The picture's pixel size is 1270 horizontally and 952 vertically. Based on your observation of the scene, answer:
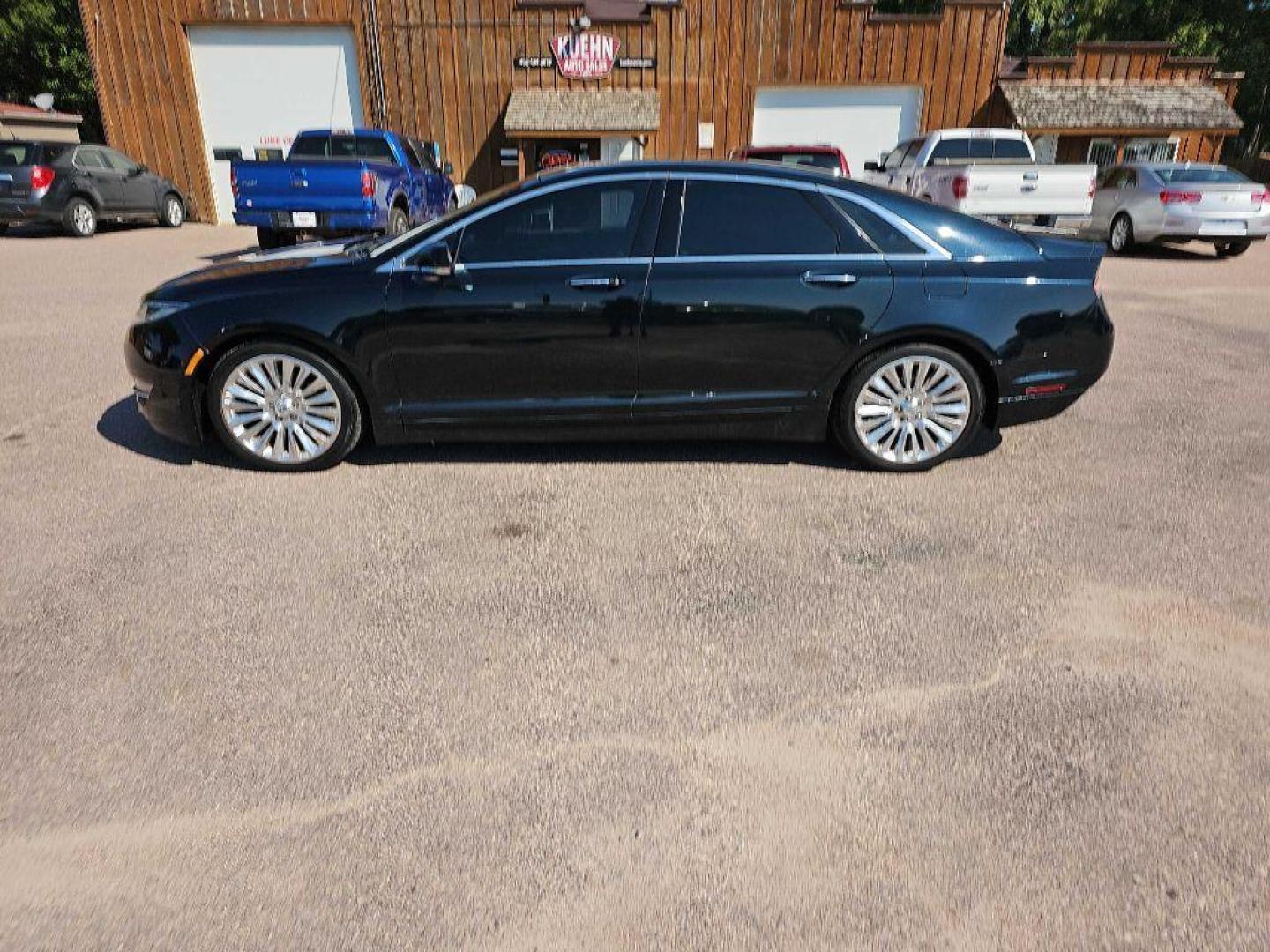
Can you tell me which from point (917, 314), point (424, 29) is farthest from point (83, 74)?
point (917, 314)

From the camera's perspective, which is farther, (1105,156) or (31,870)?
(1105,156)

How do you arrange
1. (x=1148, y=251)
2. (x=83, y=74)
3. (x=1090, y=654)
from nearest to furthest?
(x=1090, y=654) → (x=1148, y=251) → (x=83, y=74)

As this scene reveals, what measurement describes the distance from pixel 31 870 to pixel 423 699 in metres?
1.07

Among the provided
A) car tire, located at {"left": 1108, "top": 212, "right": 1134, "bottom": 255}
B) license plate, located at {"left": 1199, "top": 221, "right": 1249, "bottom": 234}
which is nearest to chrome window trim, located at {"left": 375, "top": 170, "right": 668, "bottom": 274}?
license plate, located at {"left": 1199, "top": 221, "right": 1249, "bottom": 234}

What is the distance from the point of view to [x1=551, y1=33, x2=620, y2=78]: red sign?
20781 mm

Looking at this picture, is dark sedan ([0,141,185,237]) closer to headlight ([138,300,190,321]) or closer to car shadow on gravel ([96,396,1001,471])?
car shadow on gravel ([96,396,1001,471])

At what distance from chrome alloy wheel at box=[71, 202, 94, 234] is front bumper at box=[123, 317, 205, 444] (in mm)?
14642

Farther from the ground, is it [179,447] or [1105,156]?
[1105,156]

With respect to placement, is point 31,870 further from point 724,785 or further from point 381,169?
point 381,169

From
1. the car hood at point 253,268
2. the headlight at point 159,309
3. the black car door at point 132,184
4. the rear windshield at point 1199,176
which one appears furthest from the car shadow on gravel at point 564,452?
the black car door at point 132,184

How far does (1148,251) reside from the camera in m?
15.7

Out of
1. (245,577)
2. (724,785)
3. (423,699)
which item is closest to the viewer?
(724,785)

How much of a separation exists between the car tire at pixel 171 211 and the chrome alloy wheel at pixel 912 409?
1893 centimetres

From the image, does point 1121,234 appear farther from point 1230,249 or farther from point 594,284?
point 594,284
